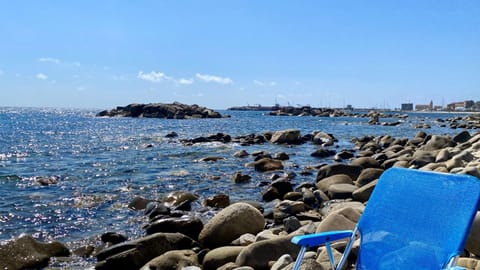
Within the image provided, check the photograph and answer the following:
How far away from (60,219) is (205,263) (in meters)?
5.17

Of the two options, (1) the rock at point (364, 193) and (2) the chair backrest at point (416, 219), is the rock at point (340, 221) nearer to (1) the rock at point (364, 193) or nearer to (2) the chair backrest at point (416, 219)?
(2) the chair backrest at point (416, 219)

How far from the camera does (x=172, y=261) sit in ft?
21.0

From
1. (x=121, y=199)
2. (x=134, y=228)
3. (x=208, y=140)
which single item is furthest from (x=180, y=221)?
(x=208, y=140)

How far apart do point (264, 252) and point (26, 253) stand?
4.07 m

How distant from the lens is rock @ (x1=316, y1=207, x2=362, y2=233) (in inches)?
241

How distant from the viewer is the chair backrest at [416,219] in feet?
Answer: 9.60

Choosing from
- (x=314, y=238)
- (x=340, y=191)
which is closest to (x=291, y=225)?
(x=340, y=191)

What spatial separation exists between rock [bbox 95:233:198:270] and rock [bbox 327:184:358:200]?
4959mm

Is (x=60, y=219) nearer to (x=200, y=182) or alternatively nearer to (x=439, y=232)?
(x=200, y=182)

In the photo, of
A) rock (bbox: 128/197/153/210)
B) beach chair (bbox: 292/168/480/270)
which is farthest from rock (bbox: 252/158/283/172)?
beach chair (bbox: 292/168/480/270)

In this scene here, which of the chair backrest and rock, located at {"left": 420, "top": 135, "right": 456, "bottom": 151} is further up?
the chair backrest

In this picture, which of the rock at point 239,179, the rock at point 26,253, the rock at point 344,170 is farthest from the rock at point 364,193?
the rock at point 26,253

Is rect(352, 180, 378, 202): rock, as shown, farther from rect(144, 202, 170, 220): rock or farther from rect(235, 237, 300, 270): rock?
rect(144, 202, 170, 220): rock

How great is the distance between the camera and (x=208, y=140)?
32.3 meters
